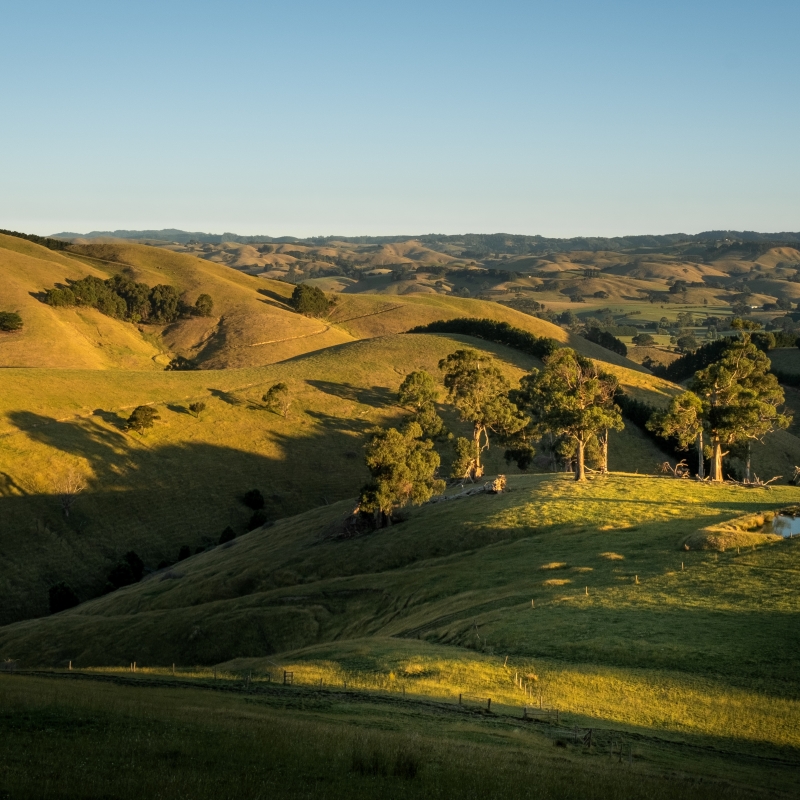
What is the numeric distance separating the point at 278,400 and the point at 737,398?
60.4 metres

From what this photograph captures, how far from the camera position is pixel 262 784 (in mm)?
19062

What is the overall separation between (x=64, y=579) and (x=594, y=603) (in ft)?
178

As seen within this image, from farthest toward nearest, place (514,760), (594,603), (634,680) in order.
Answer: (594,603) < (634,680) < (514,760)

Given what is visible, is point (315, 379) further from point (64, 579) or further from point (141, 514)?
point (64, 579)

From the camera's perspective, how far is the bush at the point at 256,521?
91188mm

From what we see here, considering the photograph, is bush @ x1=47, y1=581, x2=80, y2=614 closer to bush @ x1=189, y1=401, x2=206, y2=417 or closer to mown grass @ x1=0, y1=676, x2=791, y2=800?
bush @ x1=189, y1=401, x2=206, y2=417

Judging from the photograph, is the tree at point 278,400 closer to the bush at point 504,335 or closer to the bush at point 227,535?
the bush at point 227,535

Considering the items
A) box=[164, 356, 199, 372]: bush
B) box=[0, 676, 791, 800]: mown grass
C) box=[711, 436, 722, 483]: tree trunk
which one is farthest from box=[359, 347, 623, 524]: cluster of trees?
box=[164, 356, 199, 372]: bush

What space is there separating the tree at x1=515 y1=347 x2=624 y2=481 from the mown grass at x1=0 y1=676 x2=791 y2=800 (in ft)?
173

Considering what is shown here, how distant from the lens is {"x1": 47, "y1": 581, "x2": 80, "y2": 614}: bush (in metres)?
72.7

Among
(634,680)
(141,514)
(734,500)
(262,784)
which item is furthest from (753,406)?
(262,784)

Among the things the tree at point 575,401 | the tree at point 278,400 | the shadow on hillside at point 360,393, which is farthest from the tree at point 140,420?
the tree at point 575,401

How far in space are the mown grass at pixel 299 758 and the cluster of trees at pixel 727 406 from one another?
54.3m

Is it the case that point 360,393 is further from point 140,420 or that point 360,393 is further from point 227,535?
point 227,535
